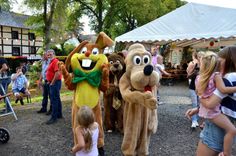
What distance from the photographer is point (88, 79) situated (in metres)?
4.57

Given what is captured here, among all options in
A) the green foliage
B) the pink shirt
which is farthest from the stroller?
the green foliage

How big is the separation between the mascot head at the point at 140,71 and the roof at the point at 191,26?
6.10 meters

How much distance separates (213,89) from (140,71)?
59.9 inches

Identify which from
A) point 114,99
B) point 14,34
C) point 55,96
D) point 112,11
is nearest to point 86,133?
point 114,99

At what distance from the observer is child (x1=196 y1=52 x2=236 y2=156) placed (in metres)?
2.58

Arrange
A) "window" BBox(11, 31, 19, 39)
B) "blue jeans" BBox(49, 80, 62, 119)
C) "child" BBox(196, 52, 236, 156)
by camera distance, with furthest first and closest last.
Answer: "window" BBox(11, 31, 19, 39) < "blue jeans" BBox(49, 80, 62, 119) < "child" BBox(196, 52, 236, 156)

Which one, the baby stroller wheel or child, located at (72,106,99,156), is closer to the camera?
child, located at (72,106,99,156)

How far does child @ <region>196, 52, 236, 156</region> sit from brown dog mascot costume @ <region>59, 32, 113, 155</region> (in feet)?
6.77

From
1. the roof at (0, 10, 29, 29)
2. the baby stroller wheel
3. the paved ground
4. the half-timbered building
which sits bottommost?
the paved ground

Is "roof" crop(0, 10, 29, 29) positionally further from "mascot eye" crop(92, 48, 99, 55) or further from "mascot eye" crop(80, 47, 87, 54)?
"mascot eye" crop(92, 48, 99, 55)

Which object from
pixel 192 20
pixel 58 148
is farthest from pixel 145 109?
pixel 192 20

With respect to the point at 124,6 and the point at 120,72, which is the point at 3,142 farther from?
the point at 124,6

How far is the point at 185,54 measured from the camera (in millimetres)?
22547

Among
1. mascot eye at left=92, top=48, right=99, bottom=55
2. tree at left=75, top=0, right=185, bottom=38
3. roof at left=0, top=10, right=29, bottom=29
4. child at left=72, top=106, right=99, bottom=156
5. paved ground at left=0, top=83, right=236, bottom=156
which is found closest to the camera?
child at left=72, top=106, right=99, bottom=156
